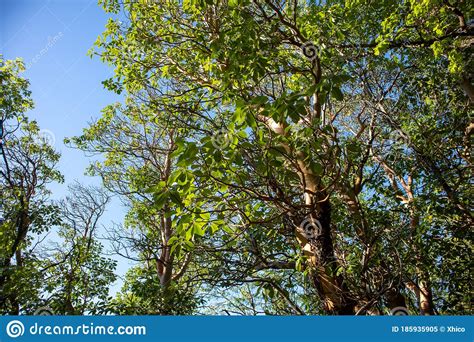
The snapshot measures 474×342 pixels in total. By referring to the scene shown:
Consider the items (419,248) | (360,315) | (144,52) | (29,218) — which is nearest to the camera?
(360,315)

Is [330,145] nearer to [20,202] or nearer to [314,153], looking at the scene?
[314,153]

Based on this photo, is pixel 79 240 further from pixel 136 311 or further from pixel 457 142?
pixel 457 142

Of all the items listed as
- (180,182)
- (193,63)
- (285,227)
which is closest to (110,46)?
(193,63)

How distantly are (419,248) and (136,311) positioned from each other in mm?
4593

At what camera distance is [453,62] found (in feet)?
16.8

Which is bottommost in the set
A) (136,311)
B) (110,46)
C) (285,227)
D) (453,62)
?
A: (136,311)

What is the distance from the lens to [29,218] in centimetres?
914

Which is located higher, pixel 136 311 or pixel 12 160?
pixel 12 160

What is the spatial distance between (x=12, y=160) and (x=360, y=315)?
9.38 m

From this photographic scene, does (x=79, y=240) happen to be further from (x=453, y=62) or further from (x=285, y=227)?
(x=453, y=62)

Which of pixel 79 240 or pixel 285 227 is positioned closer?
pixel 285 227

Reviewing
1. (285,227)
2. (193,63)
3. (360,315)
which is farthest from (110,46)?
(360,315)

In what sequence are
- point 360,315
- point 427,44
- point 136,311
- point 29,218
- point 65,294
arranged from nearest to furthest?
point 360,315 → point 427,44 → point 136,311 → point 65,294 → point 29,218

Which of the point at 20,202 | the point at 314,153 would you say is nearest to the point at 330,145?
the point at 314,153
